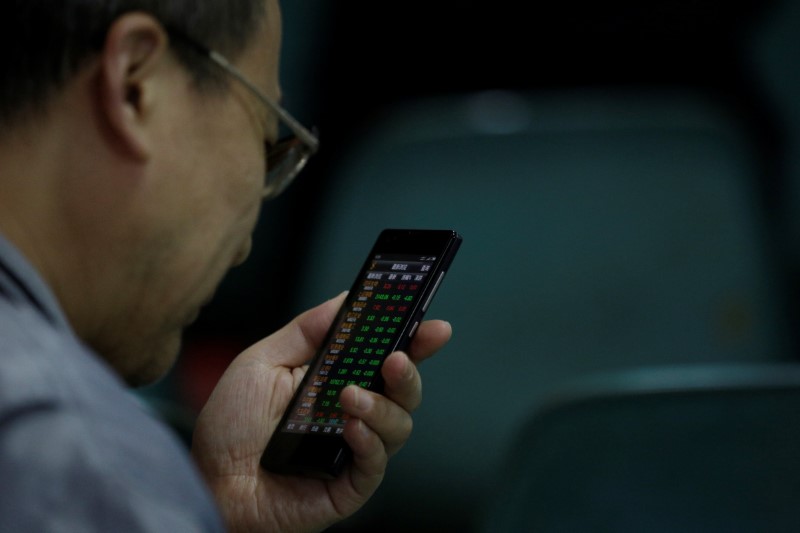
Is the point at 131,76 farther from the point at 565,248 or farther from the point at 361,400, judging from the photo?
the point at 565,248

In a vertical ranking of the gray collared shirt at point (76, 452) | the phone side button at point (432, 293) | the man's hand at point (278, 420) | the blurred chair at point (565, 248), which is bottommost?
the gray collared shirt at point (76, 452)

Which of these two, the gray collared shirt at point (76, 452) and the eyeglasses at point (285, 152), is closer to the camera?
the gray collared shirt at point (76, 452)

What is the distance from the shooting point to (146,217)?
69 cm

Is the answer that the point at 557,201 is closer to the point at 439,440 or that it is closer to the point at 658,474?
the point at 439,440

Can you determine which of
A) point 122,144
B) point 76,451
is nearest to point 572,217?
point 122,144

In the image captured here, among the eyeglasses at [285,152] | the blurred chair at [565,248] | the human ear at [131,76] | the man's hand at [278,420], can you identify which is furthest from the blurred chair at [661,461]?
the blurred chair at [565,248]

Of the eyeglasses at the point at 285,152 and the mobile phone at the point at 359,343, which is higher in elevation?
the eyeglasses at the point at 285,152

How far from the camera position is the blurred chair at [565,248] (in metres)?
1.87

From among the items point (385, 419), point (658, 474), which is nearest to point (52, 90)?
point (385, 419)

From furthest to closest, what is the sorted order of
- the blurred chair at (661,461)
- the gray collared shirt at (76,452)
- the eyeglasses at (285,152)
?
1. the blurred chair at (661,461)
2. the eyeglasses at (285,152)
3. the gray collared shirt at (76,452)

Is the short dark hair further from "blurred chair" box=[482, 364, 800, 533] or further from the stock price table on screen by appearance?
"blurred chair" box=[482, 364, 800, 533]

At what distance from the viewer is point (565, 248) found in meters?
1.96

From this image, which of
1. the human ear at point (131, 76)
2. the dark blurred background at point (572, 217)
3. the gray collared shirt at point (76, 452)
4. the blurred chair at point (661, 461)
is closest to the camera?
the gray collared shirt at point (76, 452)

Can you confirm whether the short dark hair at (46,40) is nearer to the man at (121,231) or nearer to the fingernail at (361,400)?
the man at (121,231)
